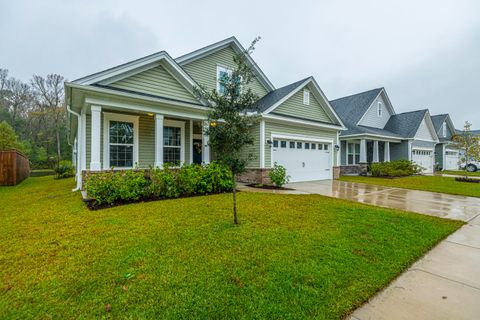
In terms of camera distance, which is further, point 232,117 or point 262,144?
point 262,144

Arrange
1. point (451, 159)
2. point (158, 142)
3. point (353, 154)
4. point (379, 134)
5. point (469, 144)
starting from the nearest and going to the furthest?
1. point (158, 142)
2. point (469, 144)
3. point (379, 134)
4. point (353, 154)
5. point (451, 159)

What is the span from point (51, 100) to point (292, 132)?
3546 cm

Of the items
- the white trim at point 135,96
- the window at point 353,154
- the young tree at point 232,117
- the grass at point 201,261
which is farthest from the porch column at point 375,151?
the young tree at point 232,117

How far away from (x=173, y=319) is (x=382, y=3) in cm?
1758

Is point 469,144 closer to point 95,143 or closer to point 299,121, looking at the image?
point 299,121

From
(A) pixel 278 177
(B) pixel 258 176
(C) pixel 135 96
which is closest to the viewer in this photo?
(C) pixel 135 96

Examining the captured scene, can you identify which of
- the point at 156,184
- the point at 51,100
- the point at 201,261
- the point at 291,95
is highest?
the point at 51,100

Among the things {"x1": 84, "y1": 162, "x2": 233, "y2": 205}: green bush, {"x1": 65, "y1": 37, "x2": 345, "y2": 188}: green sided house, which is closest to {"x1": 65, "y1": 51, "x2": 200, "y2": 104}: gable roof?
{"x1": 65, "y1": 37, "x2": 345, "y2": 188}: green sided house

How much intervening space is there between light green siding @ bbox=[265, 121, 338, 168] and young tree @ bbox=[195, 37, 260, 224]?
6209mm

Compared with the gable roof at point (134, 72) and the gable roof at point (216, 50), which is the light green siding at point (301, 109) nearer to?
the gable roof at point (216, 50)

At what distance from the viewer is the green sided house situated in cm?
759

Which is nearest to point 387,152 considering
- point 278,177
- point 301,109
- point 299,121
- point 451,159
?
point 301,109

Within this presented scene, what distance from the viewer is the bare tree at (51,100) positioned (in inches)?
1142

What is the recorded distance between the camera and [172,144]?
10352 millimetres
